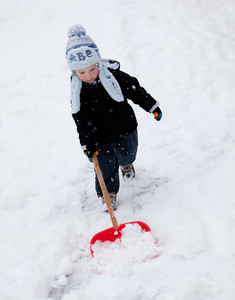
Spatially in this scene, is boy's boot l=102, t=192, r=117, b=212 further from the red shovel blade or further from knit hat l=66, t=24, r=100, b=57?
knit hat l=66, t=24, r=100, b=57

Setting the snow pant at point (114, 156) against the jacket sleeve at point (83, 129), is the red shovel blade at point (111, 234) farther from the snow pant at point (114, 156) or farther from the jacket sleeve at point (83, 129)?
the jacket sleeve at point (83, 129)

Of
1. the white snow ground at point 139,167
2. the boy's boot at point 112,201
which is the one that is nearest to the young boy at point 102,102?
the boy's boot at point 112,201

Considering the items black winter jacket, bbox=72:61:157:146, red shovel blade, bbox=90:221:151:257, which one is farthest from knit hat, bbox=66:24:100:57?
red shovel blade, bbox=90:221:151:257

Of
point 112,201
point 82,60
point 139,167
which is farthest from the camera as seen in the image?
point 139,167

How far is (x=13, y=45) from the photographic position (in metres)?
6.42

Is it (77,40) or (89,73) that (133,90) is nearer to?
(89,73)

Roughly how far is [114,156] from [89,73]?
83cm

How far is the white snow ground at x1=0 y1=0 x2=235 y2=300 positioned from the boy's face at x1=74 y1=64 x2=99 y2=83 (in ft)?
4.28

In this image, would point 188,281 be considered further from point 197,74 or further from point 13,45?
point 13,45

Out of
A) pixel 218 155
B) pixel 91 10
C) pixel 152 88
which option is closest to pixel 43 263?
pixel 218 155

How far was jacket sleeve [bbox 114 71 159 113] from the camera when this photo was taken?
2406 mm

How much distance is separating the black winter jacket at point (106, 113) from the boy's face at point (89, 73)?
8 centimetres

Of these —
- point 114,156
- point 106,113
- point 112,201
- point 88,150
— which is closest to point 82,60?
point 106,113

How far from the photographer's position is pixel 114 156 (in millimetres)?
2668
